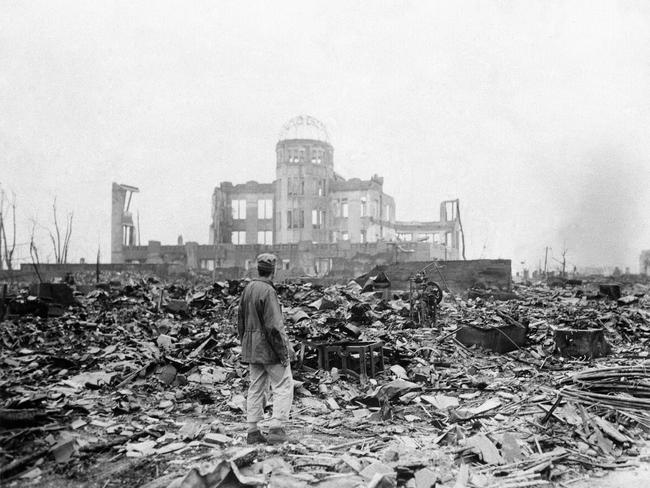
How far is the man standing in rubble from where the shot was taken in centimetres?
507

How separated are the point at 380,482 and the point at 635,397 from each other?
3.74 meters

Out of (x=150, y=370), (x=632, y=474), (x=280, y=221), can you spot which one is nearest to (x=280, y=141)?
(x=280, y=221)

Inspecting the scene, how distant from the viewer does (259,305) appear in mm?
5148

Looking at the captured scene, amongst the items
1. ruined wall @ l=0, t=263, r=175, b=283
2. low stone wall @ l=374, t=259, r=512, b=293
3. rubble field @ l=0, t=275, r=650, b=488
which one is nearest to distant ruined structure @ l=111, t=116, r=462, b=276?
ruined wall @ l=0, t=263, r=175, b=283

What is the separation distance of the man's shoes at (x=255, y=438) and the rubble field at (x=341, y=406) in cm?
12

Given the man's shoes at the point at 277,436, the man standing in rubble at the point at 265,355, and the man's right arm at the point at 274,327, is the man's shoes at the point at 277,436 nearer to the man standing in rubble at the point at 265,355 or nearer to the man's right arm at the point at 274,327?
the man standing in rubble at the point at 265,355

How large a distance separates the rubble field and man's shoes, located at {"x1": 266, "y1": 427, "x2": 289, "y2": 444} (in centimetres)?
7

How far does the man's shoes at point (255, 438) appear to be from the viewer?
497cm

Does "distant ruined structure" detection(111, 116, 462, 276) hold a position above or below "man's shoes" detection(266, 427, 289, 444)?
above

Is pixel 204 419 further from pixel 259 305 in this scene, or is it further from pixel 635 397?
pixel 635 397

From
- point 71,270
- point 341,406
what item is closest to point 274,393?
point 341,406

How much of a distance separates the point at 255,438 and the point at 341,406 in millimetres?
1699

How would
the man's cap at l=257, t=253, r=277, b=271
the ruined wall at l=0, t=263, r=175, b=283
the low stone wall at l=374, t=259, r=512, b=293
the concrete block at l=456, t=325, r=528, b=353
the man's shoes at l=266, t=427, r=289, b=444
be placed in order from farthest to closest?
the ruined wall at l=0, t=263, r=175, b=283, the low stone wall at l=374, t=259, r=512, b=293, the concrete block at l=456, t=325, r=528, b=353, the man's cap at l=257, t=253, r=277, b=271, the man's shoes at l=266, t=427, r=289, b=444

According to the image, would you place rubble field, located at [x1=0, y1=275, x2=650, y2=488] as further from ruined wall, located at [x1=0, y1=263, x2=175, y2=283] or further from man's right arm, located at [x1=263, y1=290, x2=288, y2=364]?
ruined wall, located at [x1=0, y1=263, x2=175, y2=283]
